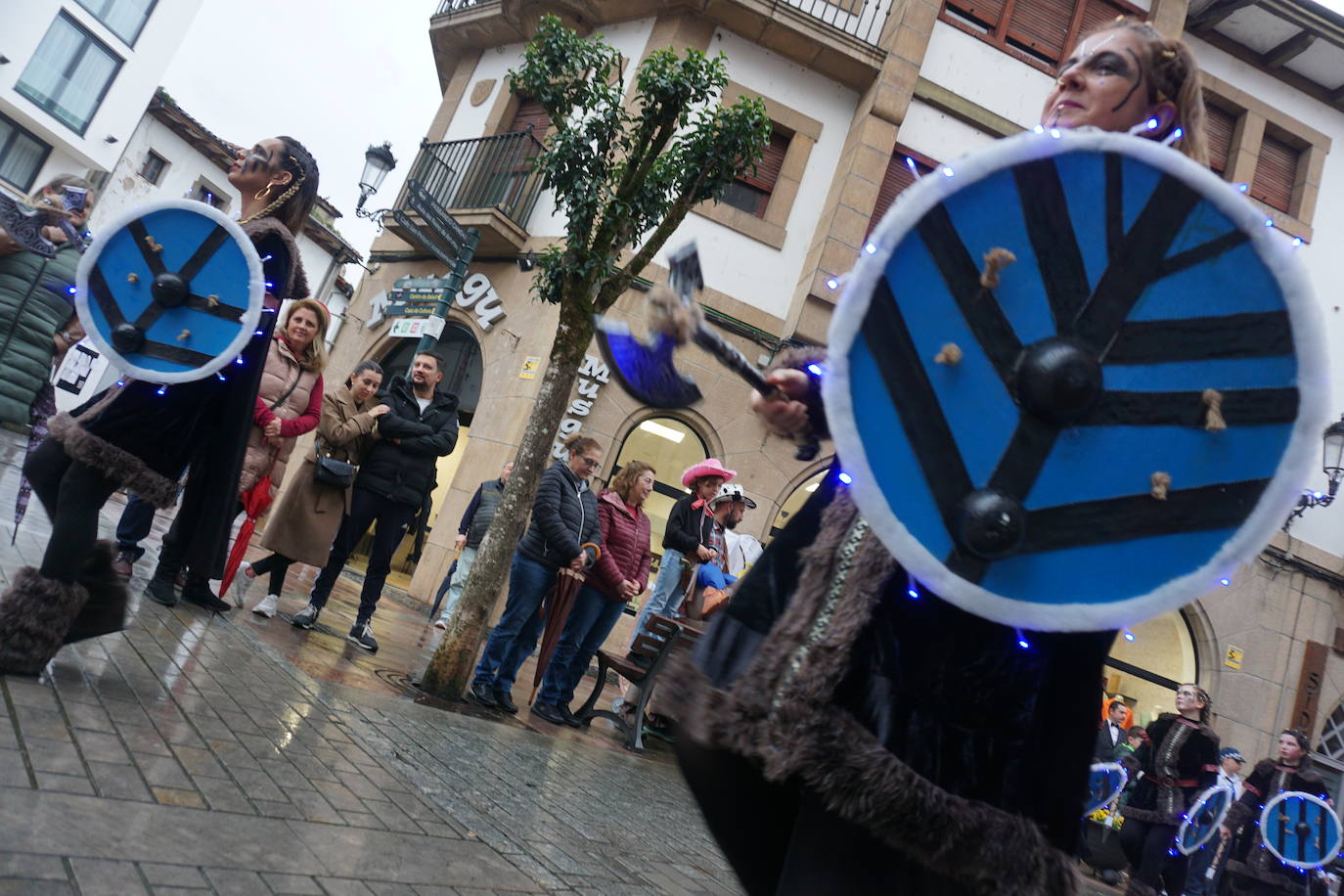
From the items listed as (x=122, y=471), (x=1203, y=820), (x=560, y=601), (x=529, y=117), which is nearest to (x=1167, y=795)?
(x=1203, y=820)

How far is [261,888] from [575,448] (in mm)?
4884

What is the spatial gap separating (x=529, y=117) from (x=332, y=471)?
11269 millimetres

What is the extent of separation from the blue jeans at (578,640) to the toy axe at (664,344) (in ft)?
16.6

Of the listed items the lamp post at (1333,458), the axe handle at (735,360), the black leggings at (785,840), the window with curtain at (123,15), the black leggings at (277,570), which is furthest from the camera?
the window with curtain at (123,15)

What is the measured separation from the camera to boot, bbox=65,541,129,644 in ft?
10.1

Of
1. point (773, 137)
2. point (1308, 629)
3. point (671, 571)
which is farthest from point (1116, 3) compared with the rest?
point (671, 571)

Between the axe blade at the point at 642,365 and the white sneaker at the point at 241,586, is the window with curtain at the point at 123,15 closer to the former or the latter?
the white sneaker at the point at 241,586

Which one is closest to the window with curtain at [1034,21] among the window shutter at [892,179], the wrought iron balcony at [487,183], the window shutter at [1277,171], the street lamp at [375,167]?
the window shutter at [892,179]

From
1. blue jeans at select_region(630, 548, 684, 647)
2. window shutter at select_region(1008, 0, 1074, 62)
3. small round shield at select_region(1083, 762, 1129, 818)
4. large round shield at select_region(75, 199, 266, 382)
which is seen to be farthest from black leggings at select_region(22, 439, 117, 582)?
window shutter at select_region(1008, 0, 1074, 62)

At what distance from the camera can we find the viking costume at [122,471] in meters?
2.96

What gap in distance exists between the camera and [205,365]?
3.23 m

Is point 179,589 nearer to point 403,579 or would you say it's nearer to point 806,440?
point 806,440

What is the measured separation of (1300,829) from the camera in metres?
8.86

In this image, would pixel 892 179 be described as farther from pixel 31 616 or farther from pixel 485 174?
pixel 31 616
